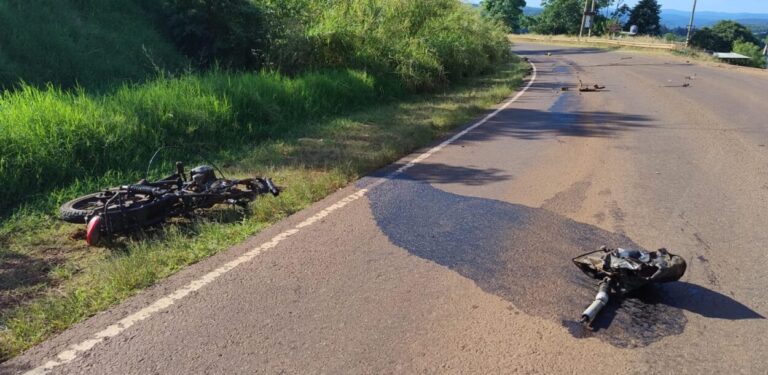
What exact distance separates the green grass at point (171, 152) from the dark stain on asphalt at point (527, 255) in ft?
4.02

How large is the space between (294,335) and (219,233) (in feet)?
6.18

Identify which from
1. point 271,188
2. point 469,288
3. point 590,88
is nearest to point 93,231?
point 271,188

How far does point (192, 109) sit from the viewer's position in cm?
832

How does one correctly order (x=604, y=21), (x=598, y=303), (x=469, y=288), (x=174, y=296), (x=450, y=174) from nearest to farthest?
(x=598, y=303)
(x=174, y=296)
(x=469, y=288)
(x=450, y=174)
(x=604, y=21)

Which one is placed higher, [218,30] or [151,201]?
[218,30]

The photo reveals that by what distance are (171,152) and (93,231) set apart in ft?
10.3

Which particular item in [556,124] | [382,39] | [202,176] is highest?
[382,39]

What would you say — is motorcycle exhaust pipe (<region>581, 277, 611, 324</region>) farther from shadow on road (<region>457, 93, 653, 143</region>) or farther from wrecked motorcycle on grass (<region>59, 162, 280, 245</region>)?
shadow on road (<region>457, 93, 653, 143</region>)

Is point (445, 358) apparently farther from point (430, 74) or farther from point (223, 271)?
point (430, 74)

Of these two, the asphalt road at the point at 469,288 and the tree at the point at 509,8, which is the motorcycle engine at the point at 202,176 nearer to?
the asphalt road at the point at 469,288

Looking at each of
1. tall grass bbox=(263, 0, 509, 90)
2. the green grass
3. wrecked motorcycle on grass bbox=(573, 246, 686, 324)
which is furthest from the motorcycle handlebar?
tall grass bbox=(263, 0, 509, 90)

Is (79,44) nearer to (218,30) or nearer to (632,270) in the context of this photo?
(218,30)

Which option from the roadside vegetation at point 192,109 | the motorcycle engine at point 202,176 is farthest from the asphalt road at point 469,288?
the motorcycle engine at point 202,176

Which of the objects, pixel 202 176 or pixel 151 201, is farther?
A: pixel 202 176
